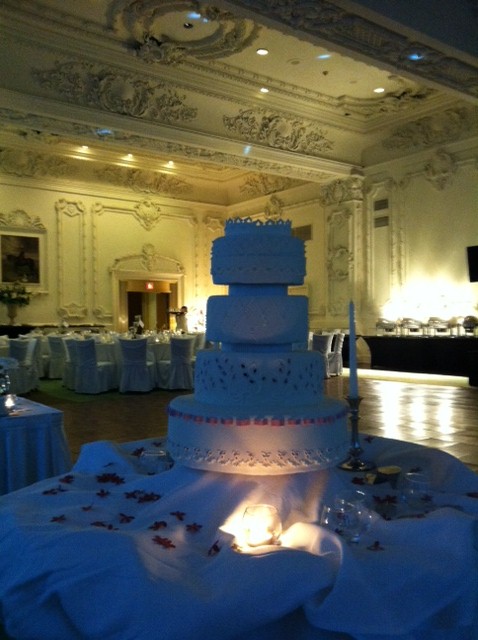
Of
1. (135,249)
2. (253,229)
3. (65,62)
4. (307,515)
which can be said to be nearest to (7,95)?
(65,62)

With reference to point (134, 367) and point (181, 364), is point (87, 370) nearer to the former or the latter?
point (134, 367)

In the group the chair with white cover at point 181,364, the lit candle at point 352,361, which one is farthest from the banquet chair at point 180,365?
the lit candle at point 352,361

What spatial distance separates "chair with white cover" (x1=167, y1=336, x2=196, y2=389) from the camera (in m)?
9.18

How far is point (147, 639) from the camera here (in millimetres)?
1357

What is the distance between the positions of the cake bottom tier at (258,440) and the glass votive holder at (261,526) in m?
0.16

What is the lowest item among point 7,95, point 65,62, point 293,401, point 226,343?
point 293,401

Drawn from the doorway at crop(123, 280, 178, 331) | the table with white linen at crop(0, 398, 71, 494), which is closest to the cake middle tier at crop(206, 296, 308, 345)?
the table with white linen at crop(0, 398, 71, 494)

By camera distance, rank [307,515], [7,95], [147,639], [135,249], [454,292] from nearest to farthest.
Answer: [147,639], [307,515], [7,95], [454,292], [135,249]

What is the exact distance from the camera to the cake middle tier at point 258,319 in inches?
77.2

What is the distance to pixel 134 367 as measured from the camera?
8.95 metres

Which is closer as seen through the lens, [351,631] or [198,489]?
[351,631]

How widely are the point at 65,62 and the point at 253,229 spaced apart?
8.56 meters

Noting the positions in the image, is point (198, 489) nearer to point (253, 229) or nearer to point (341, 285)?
point (253, 229)

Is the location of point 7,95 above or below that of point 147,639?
above
